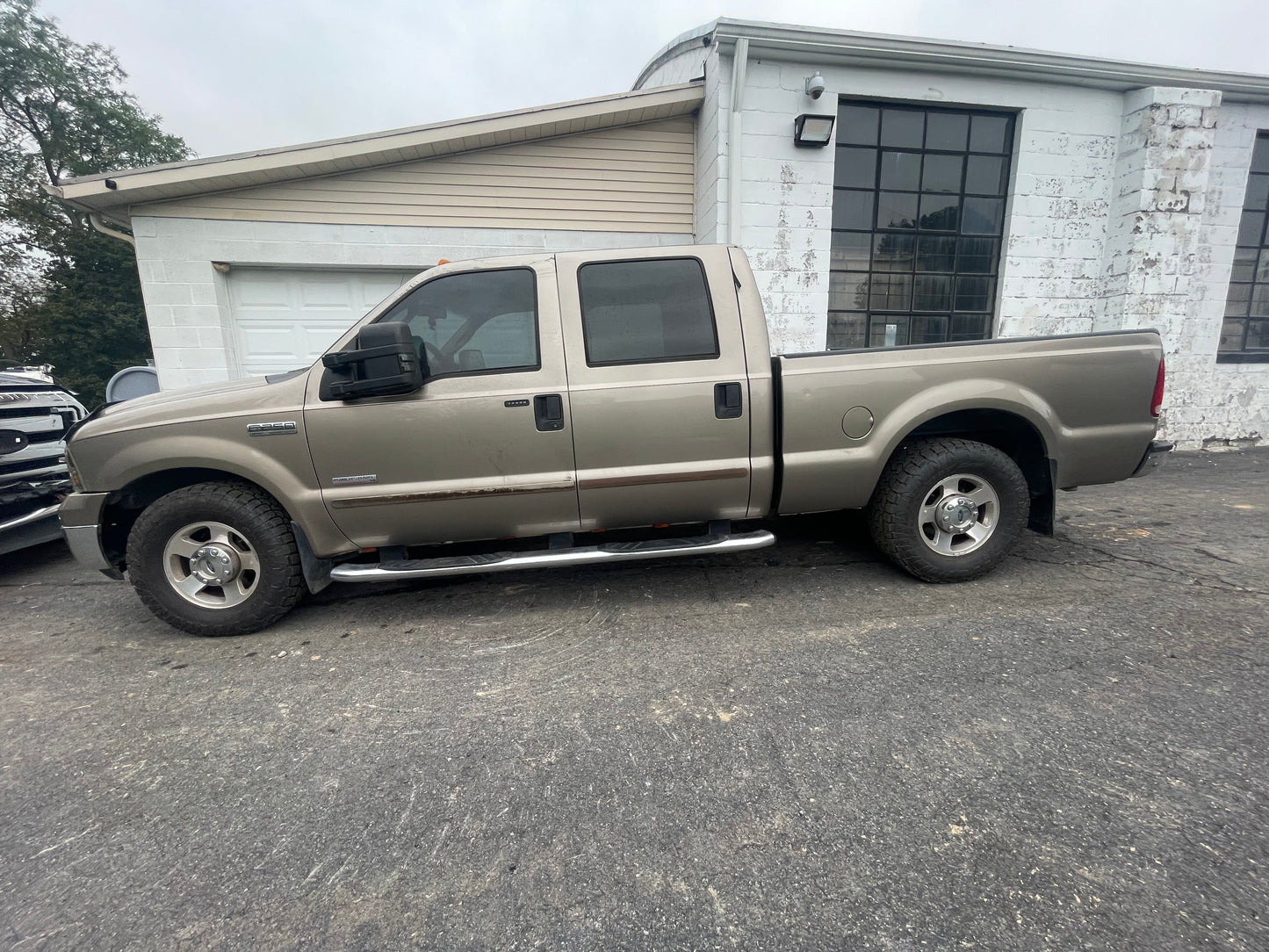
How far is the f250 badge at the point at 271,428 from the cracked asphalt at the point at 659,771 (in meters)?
1.12

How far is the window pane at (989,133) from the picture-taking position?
7.16 metres

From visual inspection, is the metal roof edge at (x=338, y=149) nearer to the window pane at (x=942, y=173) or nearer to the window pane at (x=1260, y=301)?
the window pane at (x=942, y=173)

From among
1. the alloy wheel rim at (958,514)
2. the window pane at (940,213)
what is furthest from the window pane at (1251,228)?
the alloy wheel rim at (958,514)

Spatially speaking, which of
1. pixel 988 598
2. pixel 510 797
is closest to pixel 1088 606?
pixel 988 598

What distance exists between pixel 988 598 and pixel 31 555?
24.1 feet

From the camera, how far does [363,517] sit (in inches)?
121

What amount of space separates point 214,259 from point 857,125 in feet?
25.3

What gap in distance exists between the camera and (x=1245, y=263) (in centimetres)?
825

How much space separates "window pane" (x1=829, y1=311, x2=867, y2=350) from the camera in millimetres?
7352

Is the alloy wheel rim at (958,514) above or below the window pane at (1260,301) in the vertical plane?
below

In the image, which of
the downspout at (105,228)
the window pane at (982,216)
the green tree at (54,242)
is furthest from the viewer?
the green tree at (54,242)

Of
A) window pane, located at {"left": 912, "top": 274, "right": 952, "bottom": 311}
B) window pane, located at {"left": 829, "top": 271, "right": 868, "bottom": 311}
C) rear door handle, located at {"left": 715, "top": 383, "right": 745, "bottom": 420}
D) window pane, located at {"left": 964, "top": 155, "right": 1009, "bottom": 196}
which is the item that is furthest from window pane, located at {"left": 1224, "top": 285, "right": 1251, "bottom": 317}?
rear door handle, located at {"left": 715, "top": 383, "right": 745, "bottom": 420}

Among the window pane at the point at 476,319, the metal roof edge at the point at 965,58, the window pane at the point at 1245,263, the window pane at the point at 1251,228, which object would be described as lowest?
the window pane at the point at 476,319

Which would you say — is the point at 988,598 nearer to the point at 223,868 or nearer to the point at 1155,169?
the point at 223,868
